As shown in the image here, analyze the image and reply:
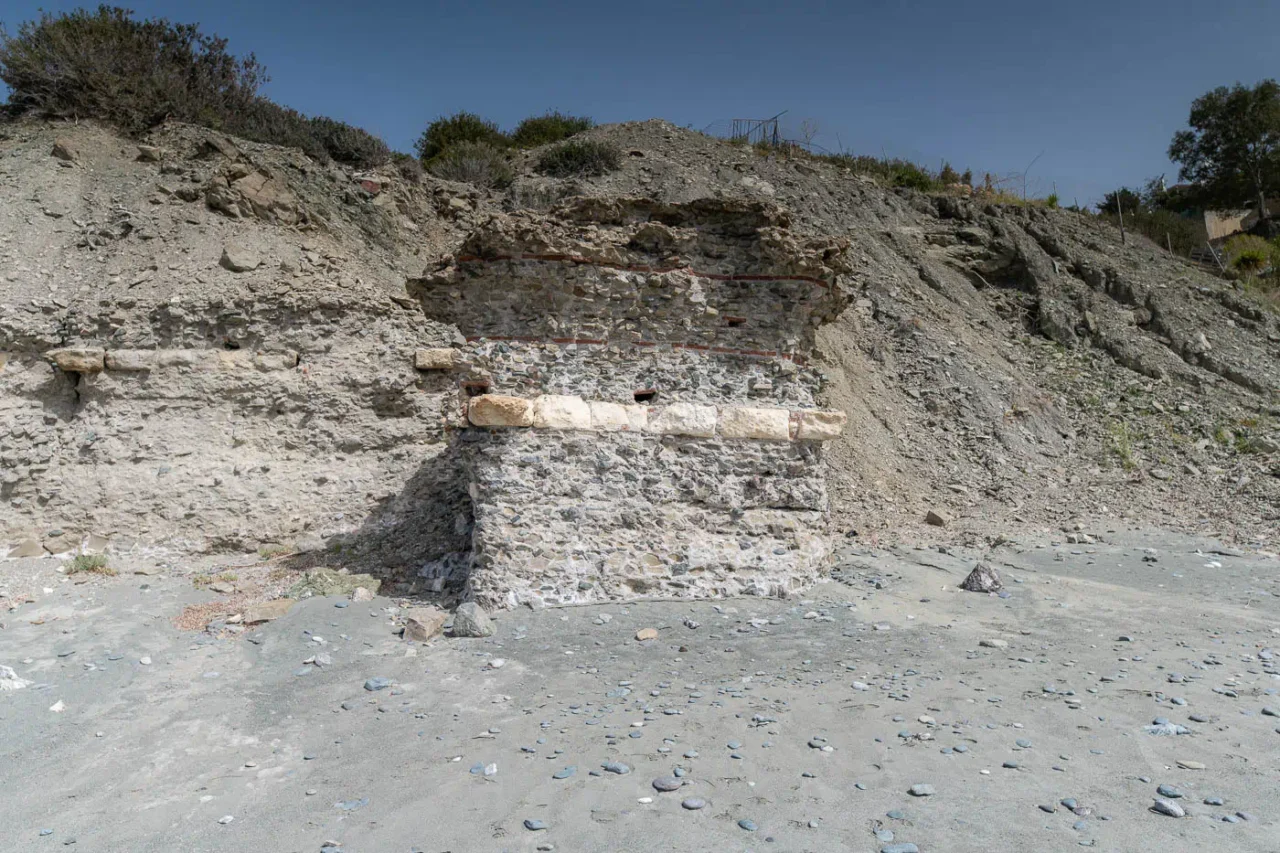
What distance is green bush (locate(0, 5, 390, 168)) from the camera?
12695mm

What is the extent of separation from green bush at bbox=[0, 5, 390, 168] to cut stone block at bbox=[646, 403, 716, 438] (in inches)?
463

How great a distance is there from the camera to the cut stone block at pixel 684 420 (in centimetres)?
646

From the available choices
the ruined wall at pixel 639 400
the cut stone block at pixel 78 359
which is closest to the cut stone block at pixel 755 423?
the ruined wall at pixel 639 400

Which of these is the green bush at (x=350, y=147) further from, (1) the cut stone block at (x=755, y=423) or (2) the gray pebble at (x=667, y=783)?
(2) the gray pebble at (x=667, y=783)

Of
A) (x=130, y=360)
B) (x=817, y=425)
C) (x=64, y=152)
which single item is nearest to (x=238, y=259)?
(x=130, y=360)

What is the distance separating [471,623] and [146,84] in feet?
44.2

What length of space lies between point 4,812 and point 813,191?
18.8m

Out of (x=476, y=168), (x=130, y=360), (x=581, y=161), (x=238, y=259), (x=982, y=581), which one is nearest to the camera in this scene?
(x=982, y=581)

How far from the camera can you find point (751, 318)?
22.4 ft

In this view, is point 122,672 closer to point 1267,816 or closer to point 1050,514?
point 1267,816

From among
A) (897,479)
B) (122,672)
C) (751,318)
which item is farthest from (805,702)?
(897,479)

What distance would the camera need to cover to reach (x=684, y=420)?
21.3 ft

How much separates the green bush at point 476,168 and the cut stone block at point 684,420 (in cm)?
1176

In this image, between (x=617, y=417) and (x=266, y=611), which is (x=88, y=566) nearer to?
(x=266, y=611)
